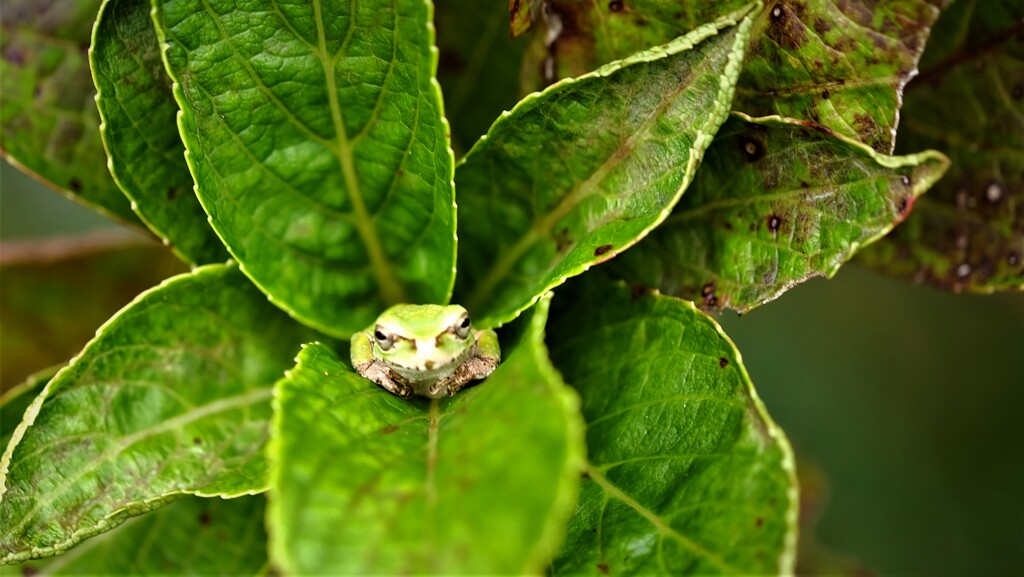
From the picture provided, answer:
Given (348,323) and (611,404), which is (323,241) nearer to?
(348,323)

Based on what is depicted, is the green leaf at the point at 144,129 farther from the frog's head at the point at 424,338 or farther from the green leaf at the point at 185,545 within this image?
the green leaf at the point at 185,545

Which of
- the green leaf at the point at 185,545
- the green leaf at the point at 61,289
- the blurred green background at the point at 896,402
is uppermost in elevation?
the green leaf at the point at 61,289

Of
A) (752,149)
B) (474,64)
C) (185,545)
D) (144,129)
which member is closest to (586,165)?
(752,149)

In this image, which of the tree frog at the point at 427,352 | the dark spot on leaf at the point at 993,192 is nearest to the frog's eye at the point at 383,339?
the tree frog at the point at 427,352

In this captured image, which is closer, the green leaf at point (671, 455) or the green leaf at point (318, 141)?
the green leaf at point (671, 455)

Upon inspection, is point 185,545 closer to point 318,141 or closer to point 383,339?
point 383,339

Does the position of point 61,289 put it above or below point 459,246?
below
